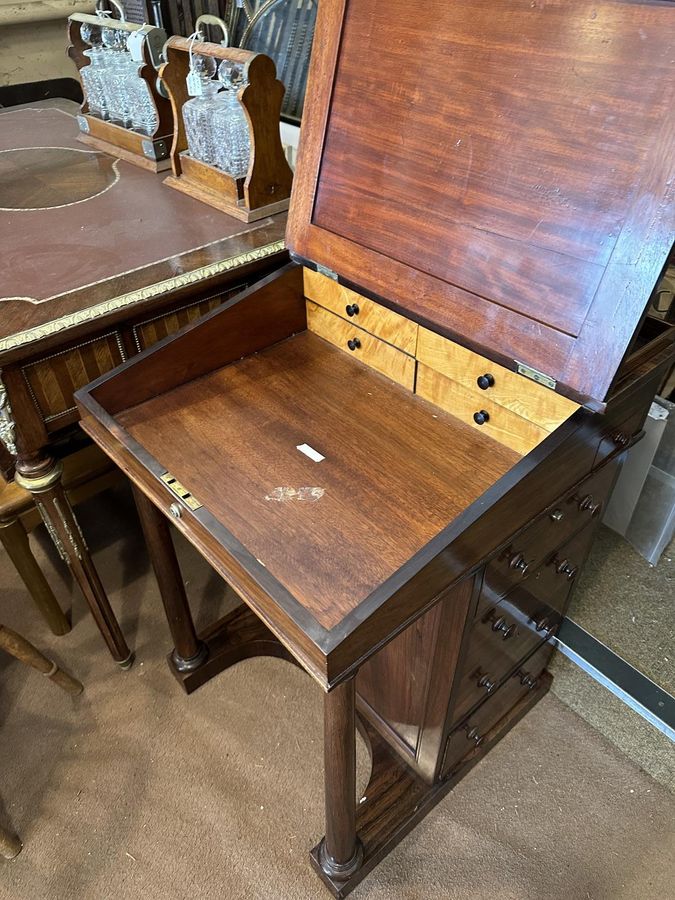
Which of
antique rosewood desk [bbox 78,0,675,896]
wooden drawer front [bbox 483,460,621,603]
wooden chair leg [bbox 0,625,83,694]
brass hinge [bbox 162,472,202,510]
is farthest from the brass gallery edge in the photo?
wooden drawer front [bbox 483,460,621,603]

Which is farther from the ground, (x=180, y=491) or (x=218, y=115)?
(x=218, y=115)

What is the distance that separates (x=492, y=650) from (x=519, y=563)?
0.24 metres

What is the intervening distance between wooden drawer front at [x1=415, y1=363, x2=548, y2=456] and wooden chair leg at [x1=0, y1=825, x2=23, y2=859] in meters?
1.18

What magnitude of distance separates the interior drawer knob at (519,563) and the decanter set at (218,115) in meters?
0.96

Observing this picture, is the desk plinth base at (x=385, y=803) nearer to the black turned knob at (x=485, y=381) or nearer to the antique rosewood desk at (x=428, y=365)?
the antique rosewood desk at (x=428, y=365)

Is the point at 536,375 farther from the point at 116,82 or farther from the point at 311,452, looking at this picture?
the point at 116,82

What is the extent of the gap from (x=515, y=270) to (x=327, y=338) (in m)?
0.42

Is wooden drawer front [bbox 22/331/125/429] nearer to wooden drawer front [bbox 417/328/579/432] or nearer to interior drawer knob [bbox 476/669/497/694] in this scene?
wooden drawer front [bbox 417/328/579/432]

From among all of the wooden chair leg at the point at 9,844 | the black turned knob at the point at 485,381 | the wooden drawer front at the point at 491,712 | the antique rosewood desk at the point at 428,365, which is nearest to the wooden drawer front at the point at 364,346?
the antique rosewood desk at the point at 428,365

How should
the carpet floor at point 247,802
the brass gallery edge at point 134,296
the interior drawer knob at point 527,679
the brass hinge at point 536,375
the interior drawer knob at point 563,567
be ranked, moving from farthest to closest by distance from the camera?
the interior drawer knob at point 527,679 < the carpet floor at point 247,802 < the interior drawer knob at point 563,567 < the brass gallery edge at point 134,296 < the brass hinge at point 536,375

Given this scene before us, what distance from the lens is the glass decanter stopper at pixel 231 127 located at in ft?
4.38

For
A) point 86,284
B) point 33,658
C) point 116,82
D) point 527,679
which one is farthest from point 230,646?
point 116,82

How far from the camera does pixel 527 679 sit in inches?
56.1

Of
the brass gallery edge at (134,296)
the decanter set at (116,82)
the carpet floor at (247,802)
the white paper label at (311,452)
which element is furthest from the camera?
the decanter set at (116,82)
